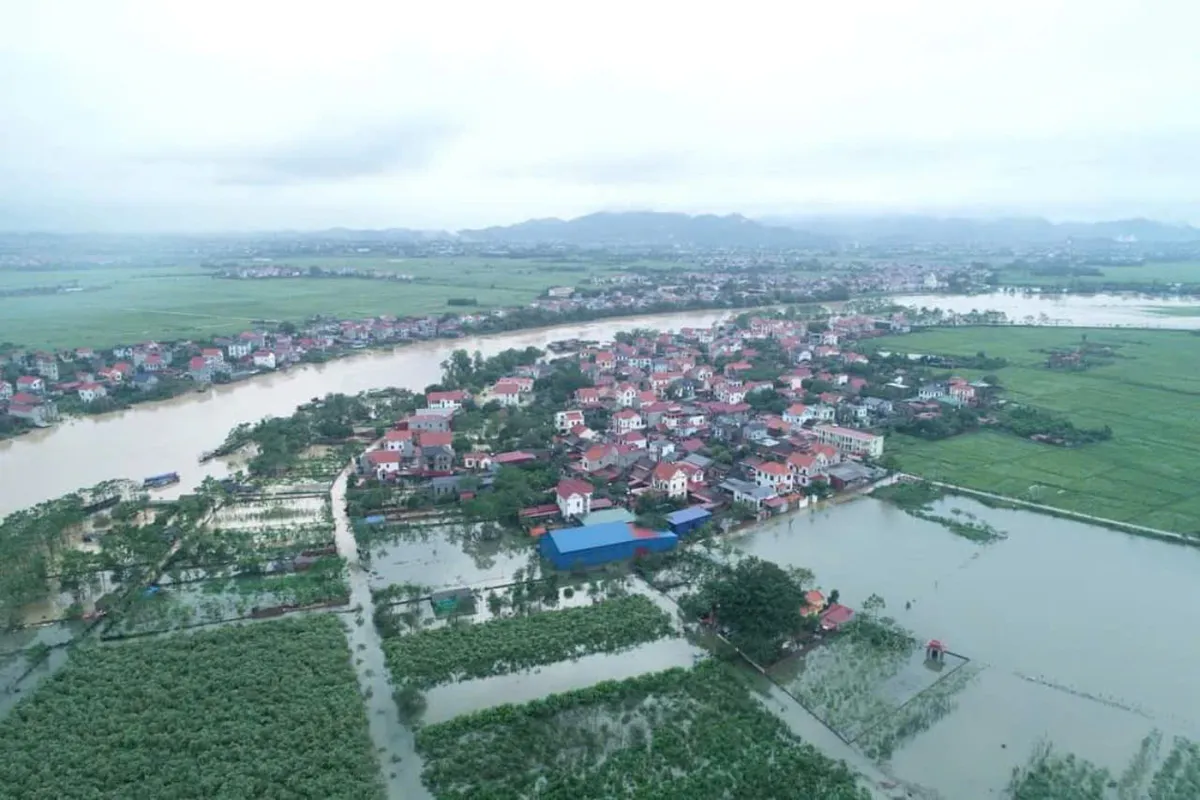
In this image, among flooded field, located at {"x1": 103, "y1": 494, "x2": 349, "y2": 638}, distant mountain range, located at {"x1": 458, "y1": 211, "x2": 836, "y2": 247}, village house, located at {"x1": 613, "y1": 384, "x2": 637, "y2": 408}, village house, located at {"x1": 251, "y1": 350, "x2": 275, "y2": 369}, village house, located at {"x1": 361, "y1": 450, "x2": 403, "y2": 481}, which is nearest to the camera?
flooded field, located at {"x1": 103, "y1": 494, "x2": 349, "y2": 638}

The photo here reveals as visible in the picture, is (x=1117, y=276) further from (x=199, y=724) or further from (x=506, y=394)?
(x=199, y=724)

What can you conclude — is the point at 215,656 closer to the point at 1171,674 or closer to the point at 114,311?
the point at 1171,674

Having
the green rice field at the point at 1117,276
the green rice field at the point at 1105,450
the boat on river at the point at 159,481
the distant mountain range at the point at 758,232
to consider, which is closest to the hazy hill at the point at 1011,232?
the distant mountain range at the point at 758,232

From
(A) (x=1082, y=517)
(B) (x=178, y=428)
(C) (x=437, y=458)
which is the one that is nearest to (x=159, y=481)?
(B) (x=178, y=428)

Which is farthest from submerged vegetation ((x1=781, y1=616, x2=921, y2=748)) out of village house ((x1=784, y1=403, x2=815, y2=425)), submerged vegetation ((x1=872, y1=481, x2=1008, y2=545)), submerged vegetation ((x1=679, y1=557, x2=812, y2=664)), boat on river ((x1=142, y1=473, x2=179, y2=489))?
boat on river ((x1=142, y1=473, x2=179, y2=489))

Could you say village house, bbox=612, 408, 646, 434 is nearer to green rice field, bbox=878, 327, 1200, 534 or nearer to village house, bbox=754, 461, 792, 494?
village house, bbox=754, 461, 792, 494

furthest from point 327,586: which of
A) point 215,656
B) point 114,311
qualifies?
point 114,311
